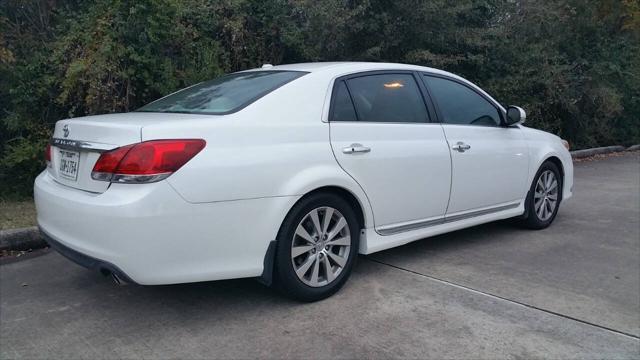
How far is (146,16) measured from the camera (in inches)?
274

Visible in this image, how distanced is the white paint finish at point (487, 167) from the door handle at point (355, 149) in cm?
100

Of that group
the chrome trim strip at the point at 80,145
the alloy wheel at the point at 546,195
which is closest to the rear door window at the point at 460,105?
the alloy wheel at the point at 546,195

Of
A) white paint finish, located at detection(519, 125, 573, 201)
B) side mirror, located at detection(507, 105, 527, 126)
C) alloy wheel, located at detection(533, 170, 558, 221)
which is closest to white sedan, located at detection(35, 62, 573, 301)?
side mirror, located at detection(507, 105, 527, 126)

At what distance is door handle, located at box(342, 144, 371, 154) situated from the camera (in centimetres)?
405

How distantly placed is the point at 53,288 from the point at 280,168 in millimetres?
2037

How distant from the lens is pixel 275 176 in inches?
142

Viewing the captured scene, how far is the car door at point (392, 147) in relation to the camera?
4137mm

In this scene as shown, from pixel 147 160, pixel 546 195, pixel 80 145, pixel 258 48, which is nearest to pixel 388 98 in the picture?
pixel 147 160

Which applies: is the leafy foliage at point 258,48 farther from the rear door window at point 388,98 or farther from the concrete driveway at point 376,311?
the rear door window at point 388,98

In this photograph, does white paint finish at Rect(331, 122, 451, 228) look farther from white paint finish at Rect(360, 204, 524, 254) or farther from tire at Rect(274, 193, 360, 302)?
tire at Rect(274, 193, 360, 302)

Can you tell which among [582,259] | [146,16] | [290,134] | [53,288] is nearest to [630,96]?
[582,259]

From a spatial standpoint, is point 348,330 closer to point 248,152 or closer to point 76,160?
point 248,152

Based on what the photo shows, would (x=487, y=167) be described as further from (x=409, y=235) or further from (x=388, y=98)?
(x=388, y=98)

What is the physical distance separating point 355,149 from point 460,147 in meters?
1.21
